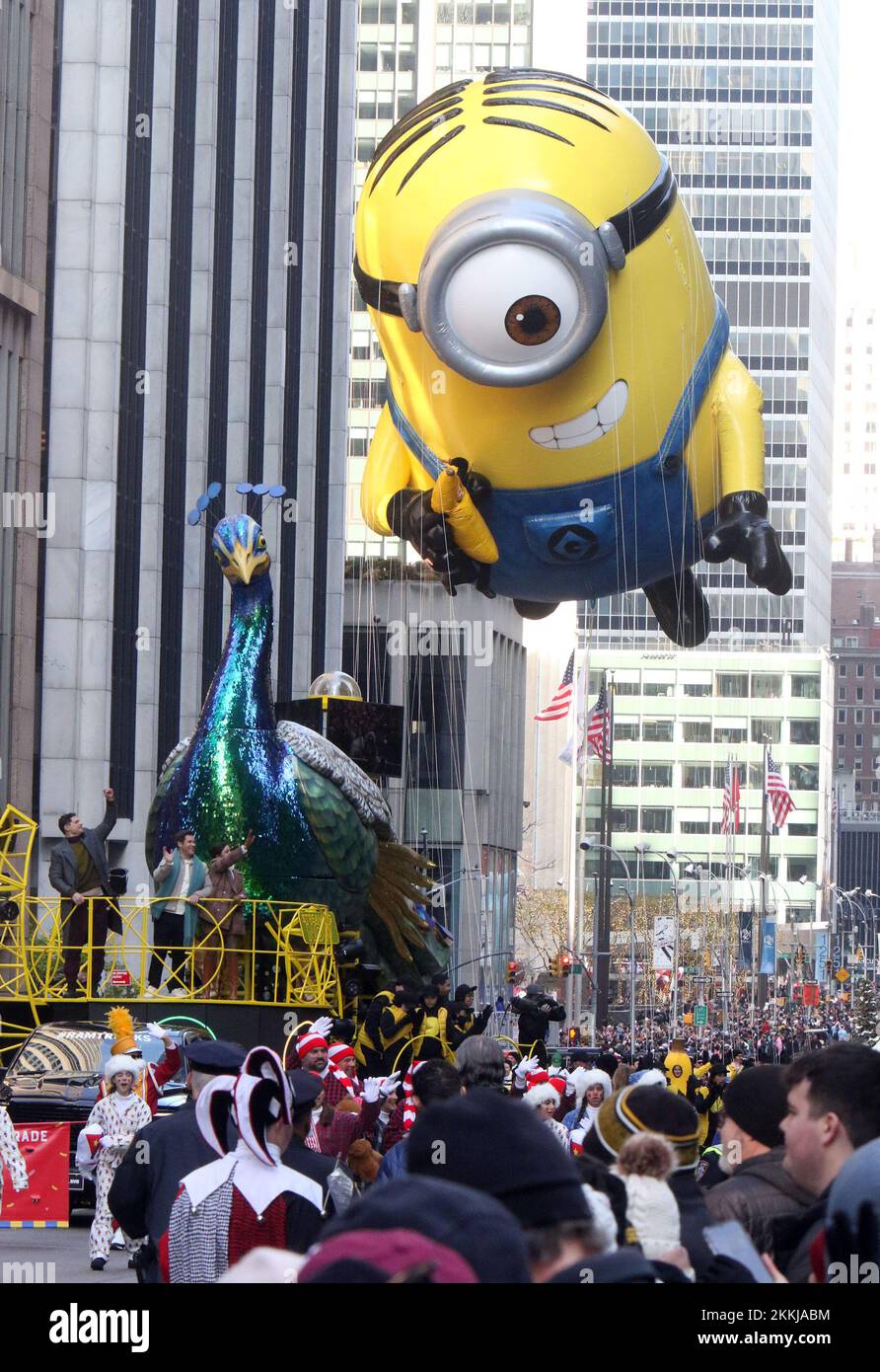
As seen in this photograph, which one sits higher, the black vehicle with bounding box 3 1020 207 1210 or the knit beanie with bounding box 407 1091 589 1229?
the knit beanie with bounding box 407 1091 589 1229

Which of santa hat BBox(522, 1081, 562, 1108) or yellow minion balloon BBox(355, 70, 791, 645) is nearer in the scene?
santa hat BBox(522, 1081, 562, 1108)

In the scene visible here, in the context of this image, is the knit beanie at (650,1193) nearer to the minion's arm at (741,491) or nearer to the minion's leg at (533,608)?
the minion's arm at (741,491)

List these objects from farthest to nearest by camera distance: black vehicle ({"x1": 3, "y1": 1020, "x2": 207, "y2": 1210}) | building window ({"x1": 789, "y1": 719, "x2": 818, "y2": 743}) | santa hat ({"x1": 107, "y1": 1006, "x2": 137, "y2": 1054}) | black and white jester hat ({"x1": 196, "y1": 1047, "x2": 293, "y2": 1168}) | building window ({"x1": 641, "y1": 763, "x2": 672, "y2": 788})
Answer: building window ({"x1": 641, "y1": 763, "x2": 672, "y2": 788})
building window ({"x1": 789, "y1": 719, "x2": 818, "y2": 743})
black vehicle ({"x1": 3, "y1": 1020, "x2": 207, "y2": 1210})
santa hat ({"x1": 107, "y1": 1006, "x2": 137, "y2": 1054})
black and white jester hat ({"x1": 196, "y1": 1047, "x2": 293, "y2": 1168})

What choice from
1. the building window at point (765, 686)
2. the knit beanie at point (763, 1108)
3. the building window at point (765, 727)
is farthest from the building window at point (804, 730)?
the knit beanie at point (763, 1108)

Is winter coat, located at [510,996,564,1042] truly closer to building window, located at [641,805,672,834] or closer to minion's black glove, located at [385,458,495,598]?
minion's black glove, located at [385,458,495,598]

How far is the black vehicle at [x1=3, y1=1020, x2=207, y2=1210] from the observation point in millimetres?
17453

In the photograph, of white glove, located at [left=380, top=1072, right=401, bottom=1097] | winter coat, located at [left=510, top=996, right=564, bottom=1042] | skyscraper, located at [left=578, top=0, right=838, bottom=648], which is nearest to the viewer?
white glove, located at [left=380, top=1072, right=401, bottom=1097]

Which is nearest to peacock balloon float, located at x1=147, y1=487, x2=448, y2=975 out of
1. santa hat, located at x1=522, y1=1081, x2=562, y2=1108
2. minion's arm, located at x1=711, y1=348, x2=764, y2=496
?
minion's arm, located at x1=711, y1=348, x2=764, y2=496

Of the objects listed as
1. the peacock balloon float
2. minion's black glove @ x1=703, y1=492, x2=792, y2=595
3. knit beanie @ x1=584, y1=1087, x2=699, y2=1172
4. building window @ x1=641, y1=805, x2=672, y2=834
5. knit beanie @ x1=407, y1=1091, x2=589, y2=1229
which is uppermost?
minion's black glove @ x1=703, y1=492, x2=792, y2=595

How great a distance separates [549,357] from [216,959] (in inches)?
278

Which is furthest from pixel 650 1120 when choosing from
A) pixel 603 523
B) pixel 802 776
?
pixel 802 776

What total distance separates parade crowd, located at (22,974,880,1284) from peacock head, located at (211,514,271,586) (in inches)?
491
